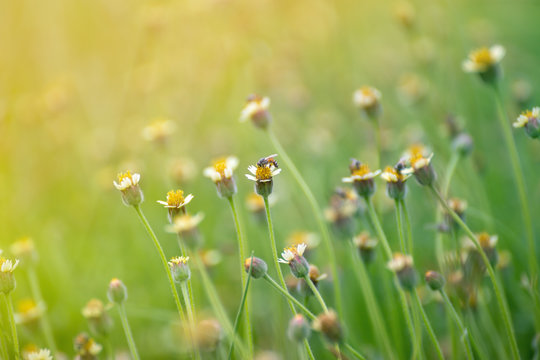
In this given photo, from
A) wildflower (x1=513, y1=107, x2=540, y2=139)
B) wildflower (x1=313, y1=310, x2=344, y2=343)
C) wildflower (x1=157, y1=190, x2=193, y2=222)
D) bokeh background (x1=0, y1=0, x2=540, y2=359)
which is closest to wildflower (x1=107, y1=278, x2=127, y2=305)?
wildflower (x1=157, y1=190, x2=193, y2=222)

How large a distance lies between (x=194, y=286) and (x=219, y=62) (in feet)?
8.87

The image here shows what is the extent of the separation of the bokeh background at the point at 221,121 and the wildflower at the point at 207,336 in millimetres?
594

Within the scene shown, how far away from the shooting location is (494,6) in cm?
476

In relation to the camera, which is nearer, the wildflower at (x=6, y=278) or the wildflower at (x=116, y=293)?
the wildflower at (x=6, y=278)

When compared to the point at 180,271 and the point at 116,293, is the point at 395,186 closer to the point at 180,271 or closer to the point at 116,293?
the point at 180,271

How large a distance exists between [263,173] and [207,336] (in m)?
0.48

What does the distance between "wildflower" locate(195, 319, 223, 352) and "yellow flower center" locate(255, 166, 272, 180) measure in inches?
17.0

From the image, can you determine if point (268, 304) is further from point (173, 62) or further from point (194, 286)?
point (173, 62)

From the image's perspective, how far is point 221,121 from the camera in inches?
174

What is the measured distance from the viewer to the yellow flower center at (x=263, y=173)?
4.99ft

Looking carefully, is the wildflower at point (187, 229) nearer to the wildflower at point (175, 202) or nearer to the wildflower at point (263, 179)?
the wildflower at point (175, 202)

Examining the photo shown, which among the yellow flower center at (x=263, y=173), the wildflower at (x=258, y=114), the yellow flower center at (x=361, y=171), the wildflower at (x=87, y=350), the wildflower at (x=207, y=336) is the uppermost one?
the wildflower at (x=258, y=114)

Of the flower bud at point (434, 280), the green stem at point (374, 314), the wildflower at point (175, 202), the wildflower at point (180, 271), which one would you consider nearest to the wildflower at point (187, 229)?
the wildflower at point (175, 202)

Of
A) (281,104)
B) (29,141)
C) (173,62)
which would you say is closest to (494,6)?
(281,104)
